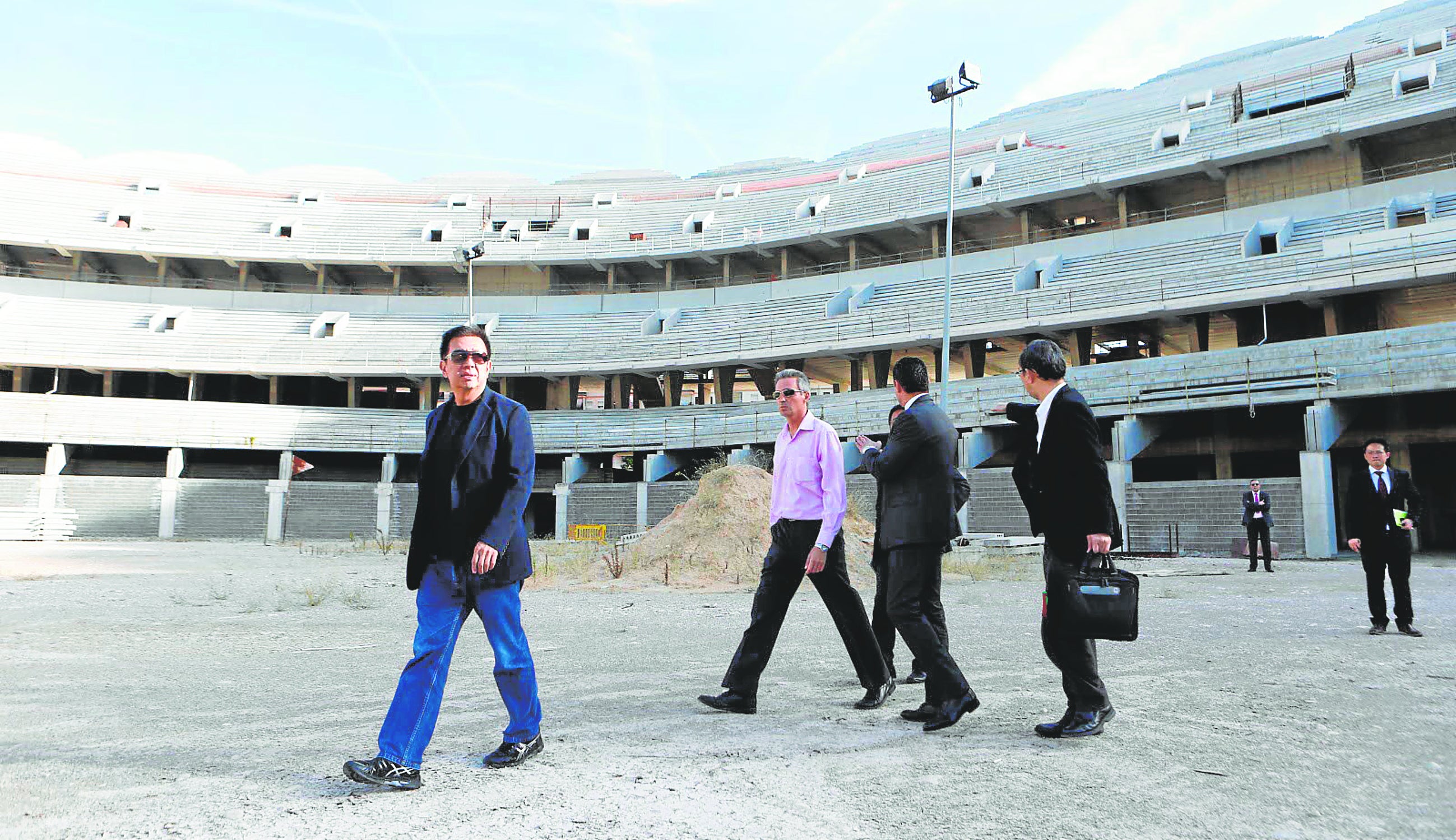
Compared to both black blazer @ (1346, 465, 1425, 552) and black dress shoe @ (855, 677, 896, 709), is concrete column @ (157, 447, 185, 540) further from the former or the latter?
black blazer @ (1346, 465, 1425, 552)

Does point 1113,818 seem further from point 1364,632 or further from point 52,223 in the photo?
point 52,223

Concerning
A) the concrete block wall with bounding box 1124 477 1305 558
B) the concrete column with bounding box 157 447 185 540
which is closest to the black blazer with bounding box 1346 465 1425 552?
the concrete block wall with bounding box 1124 477 1305 558

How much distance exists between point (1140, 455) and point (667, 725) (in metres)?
25.9

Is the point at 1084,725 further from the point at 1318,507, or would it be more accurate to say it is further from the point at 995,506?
the point at 995,506

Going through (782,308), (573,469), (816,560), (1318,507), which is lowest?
(816,560)

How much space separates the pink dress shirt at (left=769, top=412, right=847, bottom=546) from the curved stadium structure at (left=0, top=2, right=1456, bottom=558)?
1962 cm

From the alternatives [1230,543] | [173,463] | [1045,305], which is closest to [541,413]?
[173,463]

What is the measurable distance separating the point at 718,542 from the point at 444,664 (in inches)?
437

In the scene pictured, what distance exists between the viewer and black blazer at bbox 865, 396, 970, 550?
14.9 feet

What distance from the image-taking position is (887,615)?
511 centimetres

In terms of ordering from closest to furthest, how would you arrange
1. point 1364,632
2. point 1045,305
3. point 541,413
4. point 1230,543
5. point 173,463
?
1. point 1364,632
2. point 1230,543
3. point 1045,305
4. point 173,463
5. point 541,413

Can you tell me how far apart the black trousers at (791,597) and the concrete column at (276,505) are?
106 feet

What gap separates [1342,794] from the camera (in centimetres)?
313

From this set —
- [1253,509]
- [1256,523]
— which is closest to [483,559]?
[1256,523]
